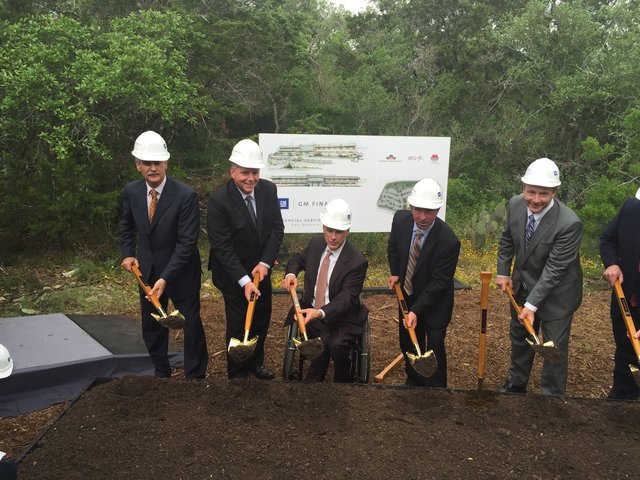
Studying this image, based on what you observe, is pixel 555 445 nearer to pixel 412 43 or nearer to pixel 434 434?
pixel 434 434

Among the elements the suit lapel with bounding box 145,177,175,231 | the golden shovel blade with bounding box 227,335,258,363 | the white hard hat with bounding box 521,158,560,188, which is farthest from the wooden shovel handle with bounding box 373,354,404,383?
the suit lapel with bounding box 145,177,175,231

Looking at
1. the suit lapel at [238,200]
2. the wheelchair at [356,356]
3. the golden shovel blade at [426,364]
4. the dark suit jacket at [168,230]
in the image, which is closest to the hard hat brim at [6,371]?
the dark suit jacket at [168,230]

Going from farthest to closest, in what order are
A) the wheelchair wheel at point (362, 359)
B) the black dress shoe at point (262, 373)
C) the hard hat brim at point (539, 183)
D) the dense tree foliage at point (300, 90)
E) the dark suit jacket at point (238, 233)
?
1. the dense tree foliage at point (300, 90)
2. the black dress shoe at point (262, 373)
3. the dark suit jacket at point (238, 233)
4. the wheelchair wheel at point (362, 359)
5. the hard hat brim at point (539, 183)

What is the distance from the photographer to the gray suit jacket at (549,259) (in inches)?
143

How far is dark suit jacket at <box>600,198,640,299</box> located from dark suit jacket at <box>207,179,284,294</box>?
2316 millimetres

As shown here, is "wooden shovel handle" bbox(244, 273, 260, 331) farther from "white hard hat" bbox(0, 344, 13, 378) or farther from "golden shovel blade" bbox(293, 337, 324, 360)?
"white hard hat" bbox(0, 344, 13, 378)

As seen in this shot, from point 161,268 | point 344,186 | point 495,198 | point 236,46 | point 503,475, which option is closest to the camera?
point 503,475

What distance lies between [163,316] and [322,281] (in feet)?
3.59

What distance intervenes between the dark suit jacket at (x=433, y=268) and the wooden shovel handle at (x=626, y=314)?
105cm

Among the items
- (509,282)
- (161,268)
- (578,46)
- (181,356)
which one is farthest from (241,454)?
(578,46)

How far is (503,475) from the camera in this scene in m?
2.77

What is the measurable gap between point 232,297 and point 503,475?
2.18 metres

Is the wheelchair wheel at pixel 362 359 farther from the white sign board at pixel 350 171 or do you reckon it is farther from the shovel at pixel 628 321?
the white sign board at pixel 350 171

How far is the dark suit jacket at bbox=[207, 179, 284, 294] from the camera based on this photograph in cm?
401
